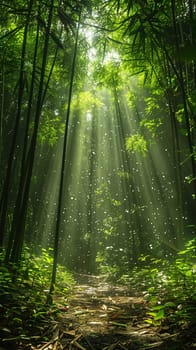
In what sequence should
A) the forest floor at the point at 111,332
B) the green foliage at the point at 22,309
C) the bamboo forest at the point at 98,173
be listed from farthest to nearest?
the bamboo forest at the point at 98,173, the green foliage at the point at 22,309, the forest floor at the point at 111,332

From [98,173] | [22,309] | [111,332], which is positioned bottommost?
[111,332]

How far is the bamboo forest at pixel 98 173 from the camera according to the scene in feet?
6.81

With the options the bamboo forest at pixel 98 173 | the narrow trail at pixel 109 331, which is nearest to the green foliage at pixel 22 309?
the bamboo forest at pixel 98 173

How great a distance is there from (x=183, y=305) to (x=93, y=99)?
6.23m

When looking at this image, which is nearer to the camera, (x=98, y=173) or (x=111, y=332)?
(x=111, y=332)

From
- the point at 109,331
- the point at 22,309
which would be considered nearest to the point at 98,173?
the point at 22,309

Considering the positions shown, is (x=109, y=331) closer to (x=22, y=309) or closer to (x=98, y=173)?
(x=22, y=309)

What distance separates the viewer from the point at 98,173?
37.2ft

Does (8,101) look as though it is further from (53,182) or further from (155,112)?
(53,182)

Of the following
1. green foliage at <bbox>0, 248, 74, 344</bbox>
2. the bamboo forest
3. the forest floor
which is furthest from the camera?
the bamboo forest

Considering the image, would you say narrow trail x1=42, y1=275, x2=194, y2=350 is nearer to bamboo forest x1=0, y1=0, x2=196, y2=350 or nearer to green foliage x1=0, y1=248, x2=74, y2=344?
bamboo forest x1=0, y1=0, x2=196, y2=350

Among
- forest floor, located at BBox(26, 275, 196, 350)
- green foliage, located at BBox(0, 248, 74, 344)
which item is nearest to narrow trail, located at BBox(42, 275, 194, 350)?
forest floor, located at BBox(26, 275, 196, 350)

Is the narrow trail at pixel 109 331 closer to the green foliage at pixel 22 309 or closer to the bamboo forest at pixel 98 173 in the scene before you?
the bamboo forest at pixel 98 173

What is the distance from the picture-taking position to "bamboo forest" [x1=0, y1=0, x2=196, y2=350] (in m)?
2.07
